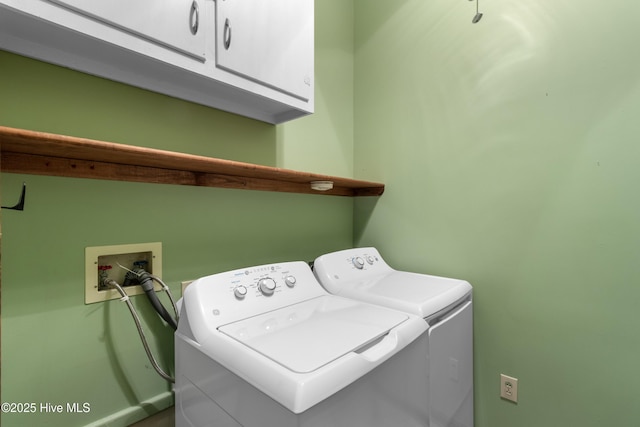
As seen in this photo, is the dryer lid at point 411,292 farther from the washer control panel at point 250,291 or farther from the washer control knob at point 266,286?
the washer control knob at point 266,286

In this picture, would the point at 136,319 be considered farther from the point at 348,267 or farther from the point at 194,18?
the point at 194,18

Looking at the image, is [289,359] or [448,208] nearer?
[289,359]

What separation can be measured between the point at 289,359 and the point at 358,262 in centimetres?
88

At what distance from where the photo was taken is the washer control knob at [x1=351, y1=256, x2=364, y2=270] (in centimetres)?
144

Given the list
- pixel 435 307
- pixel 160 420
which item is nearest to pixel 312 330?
pixel 435 307

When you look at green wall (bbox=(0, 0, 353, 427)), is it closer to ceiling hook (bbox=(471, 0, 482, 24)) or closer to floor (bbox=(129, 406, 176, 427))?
floor (bbox=(129, 406, 176, 427))

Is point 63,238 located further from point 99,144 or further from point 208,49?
point 208,49

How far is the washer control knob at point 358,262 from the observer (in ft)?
4.74

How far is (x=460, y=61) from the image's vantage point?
1.42m

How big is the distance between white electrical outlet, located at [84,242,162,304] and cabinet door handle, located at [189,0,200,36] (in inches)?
29.0

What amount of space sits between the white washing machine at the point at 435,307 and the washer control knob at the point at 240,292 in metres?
0.42

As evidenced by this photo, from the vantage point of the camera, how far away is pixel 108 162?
0.95 metres

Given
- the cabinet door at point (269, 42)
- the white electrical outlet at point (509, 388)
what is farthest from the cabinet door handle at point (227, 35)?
the white electrical outlet at point (509, 388)

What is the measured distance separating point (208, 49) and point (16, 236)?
79cm
